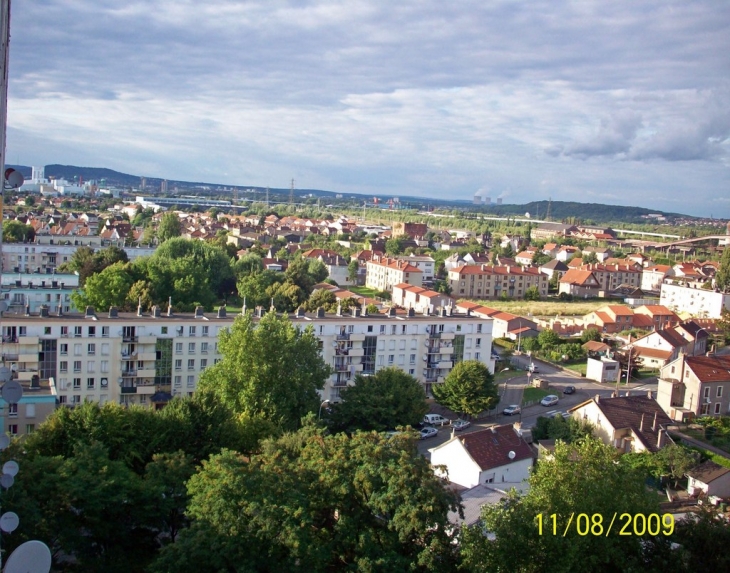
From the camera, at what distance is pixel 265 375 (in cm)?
1725

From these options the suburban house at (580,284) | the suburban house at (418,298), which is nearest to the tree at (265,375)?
the suburban house at (418,298)

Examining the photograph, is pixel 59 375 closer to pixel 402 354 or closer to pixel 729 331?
pixel 402 354

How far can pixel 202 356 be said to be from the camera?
71.0 ft

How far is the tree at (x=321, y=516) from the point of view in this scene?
9.19 m

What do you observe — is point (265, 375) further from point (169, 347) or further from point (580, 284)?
point (580, 284)

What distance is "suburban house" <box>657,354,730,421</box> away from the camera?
22328 millimetres

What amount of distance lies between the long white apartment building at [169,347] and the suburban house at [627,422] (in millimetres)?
5717

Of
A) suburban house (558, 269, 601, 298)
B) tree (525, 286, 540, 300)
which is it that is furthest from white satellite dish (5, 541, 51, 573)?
suburban house (558, 269, 601, 298)

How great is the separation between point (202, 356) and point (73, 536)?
11.6 metres

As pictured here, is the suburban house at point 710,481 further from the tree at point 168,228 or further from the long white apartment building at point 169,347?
the tree at point 168,228

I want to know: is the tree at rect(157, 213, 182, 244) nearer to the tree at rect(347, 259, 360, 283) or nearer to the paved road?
the tree at rect(347, 259, 360, 283)

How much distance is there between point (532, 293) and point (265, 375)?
113ft

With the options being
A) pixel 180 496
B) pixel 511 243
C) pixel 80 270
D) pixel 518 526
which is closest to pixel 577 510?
pixel 518 526
